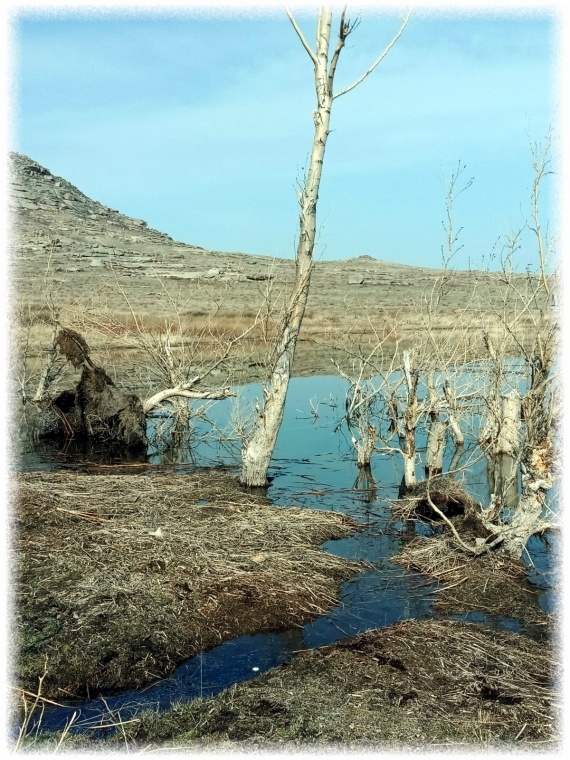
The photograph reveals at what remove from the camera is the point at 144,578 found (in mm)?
6809

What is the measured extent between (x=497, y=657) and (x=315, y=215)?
7.02 metres

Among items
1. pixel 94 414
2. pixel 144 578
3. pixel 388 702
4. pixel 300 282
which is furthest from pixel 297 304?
pixel 388 702

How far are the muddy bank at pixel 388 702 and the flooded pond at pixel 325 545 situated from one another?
1.60 ft

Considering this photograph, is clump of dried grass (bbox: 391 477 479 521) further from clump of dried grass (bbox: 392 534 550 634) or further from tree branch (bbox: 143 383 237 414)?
tree branch (bbox: 143 383 237 414)

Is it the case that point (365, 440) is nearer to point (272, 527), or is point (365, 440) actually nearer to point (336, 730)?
point (272, 527)

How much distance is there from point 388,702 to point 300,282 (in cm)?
692

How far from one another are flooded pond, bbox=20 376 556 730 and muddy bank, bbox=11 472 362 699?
198mm

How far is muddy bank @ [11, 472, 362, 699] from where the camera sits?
18.9 ft

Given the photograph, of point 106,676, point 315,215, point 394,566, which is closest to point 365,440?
point 315,215

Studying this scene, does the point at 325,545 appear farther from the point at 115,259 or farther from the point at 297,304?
the point at 115,259

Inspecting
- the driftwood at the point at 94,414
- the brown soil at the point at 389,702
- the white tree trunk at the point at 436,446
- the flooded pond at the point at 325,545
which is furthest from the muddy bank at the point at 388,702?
the driftwood at the point at 94,414

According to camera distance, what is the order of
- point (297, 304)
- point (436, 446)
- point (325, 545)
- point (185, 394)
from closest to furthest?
point (325, 545)
point (297, 304)
point (436, 446)
point (185, 394)

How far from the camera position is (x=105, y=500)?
9141mm

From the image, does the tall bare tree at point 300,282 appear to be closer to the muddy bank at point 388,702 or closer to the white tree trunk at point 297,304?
the white tree trunk at point 297,304
